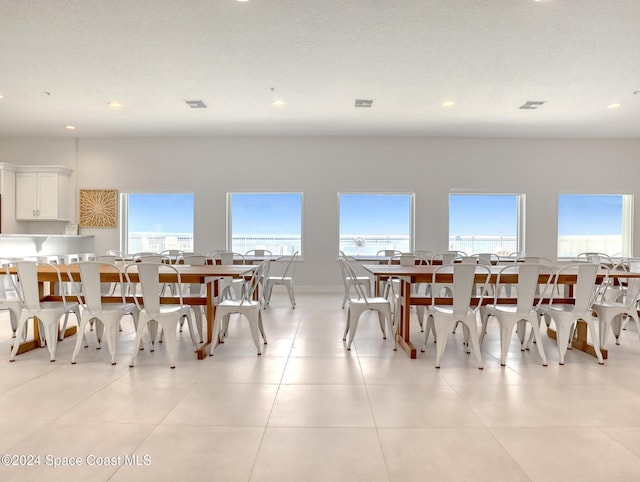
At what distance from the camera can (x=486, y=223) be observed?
807 cm

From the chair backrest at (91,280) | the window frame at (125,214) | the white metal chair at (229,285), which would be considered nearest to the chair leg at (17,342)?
the chair backrest at (91,280)

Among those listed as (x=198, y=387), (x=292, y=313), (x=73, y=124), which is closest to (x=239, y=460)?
(x=198, y=387)

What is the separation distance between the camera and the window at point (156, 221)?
8.04 meters

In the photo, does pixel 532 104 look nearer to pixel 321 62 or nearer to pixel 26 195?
pixel 321 62

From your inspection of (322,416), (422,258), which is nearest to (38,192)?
(422,258)

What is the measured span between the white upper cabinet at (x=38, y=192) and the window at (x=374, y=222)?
5122 mm

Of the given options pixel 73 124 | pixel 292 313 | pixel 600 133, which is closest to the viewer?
pixel 292 313

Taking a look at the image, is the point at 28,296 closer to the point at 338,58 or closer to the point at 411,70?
the point at 338,58

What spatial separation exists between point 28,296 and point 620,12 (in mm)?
5200

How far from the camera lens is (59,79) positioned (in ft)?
15.9

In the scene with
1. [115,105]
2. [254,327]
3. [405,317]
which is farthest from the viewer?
[115,105]

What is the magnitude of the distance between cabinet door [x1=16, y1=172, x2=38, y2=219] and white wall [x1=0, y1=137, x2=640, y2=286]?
270 cm

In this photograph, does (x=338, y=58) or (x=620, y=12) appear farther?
(x=338, y=58)

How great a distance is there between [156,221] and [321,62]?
516cm
